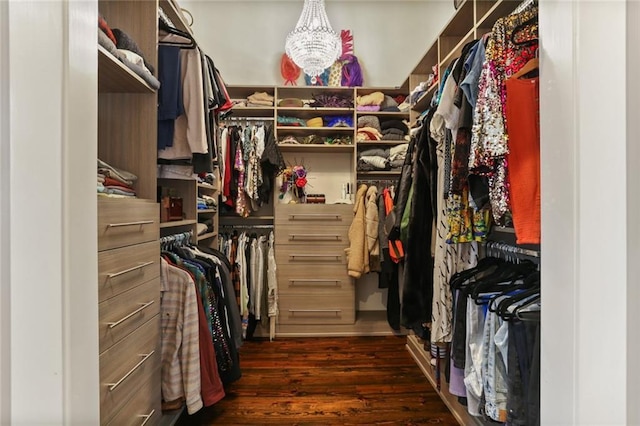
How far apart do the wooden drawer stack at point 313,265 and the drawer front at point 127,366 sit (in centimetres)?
152

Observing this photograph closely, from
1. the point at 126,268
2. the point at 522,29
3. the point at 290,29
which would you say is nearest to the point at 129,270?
the point at 126,268

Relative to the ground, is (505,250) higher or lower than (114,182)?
lower

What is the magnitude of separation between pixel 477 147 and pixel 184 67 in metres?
1.40

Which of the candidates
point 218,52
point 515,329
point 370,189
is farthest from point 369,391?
point 218,52

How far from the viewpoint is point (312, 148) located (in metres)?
3.02

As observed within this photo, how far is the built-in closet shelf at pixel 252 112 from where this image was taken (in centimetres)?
292

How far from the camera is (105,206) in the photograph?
38.8 inches

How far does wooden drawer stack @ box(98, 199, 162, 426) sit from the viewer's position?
0.99 metres

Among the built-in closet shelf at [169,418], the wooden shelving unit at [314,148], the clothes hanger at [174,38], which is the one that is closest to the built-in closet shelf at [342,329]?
the built-in closet shelf at [169,418]

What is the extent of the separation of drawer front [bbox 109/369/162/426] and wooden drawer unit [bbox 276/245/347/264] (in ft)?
5.00

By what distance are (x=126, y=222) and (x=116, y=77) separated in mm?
583

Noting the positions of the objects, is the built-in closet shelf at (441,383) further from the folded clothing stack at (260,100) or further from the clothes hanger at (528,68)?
the folded clothing stack at (260,100)

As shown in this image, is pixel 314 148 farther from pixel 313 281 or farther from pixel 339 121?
pixel 313 281
